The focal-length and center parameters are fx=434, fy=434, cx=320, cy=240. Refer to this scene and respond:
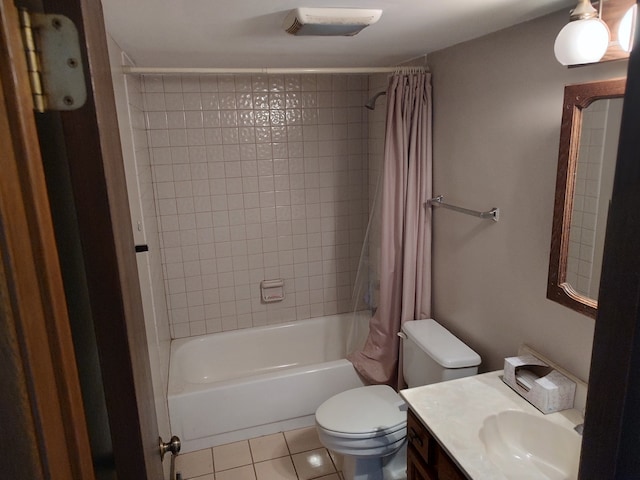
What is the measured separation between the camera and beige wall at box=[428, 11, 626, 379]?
5.17 feet

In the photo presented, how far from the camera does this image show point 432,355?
204 centimetres

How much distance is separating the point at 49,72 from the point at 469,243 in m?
1.94

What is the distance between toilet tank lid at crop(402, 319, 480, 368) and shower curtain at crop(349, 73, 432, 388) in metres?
0.14

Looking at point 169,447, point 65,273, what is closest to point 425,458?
point 169,447

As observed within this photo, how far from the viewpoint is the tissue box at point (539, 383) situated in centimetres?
154

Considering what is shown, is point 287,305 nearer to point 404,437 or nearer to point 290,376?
point 290,376

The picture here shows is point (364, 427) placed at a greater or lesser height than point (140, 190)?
lesser

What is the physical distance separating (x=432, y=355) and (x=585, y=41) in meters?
1.39

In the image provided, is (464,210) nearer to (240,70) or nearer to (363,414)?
(363,414)

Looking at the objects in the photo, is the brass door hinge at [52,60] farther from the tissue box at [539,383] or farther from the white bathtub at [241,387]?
the white bathtub at [241,387]

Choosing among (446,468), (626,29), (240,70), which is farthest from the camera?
(240,70)

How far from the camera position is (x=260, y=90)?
2.90 metres

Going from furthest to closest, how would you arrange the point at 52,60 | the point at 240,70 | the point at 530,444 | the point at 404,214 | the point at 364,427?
1. the point at 404,214
2. the point at 240,70
3. the point at 364,427
4. the point at 530,444
5. the point at 52,60

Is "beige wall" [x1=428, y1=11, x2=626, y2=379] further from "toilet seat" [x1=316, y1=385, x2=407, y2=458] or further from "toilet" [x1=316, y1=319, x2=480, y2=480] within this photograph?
"toilet seat" [x1=316, y1=385, x2=407, y2=458]
